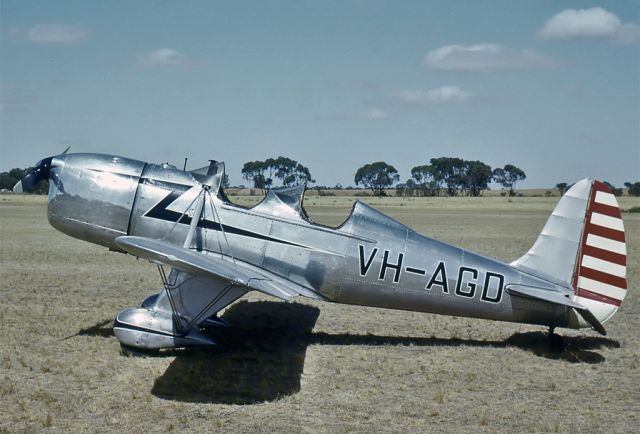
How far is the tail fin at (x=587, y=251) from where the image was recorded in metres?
8.38

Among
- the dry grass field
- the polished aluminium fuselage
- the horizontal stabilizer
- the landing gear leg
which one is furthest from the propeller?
the landing gear leg

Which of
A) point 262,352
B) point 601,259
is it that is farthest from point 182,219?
point 601,259

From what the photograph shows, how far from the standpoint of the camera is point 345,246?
8.28 m

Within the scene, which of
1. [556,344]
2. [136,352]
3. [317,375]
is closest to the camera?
[317,375]

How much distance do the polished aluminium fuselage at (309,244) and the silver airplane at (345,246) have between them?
0.01 meters

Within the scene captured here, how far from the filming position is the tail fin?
8.38m

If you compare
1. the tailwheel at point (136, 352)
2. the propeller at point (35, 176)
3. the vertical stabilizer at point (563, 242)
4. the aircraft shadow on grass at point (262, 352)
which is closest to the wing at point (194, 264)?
the aircraft shadow on grass at point (262, 352)

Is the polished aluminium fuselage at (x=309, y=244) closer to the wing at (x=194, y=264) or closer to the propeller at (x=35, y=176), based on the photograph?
the propeller at (x=35, y=176)

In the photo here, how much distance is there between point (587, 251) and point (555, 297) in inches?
32.2

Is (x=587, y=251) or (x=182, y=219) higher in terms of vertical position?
(x=587, y=251)

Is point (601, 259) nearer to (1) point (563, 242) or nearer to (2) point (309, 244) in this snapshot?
(1) point (563, 242)

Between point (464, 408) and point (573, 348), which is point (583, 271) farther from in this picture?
point (464, 408)

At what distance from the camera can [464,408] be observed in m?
6.47

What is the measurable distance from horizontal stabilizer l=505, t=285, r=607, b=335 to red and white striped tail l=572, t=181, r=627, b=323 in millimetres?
189
